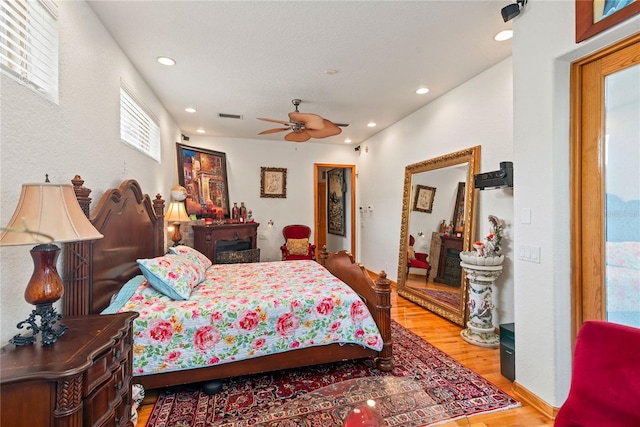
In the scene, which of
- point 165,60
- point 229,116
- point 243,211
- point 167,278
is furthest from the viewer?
point 243,211

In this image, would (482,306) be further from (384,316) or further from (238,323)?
(238,323)

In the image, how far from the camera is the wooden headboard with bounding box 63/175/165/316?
1.76 metres

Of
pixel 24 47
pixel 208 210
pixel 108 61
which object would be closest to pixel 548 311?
pixel 24 47

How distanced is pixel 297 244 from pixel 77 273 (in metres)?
4.19

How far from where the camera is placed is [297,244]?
582 cm

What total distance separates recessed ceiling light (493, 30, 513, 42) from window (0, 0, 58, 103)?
3311 mm

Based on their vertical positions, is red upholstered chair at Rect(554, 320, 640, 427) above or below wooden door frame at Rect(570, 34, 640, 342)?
below

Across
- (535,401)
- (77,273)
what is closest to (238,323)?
(77,273)

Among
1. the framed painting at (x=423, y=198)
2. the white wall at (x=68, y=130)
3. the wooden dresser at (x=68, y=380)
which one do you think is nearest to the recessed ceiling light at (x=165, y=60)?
the white wall at (x=68, y=130)

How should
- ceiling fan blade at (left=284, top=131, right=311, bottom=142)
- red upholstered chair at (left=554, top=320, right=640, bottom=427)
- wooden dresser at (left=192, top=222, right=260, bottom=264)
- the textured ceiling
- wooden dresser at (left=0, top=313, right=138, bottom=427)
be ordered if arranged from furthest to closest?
1. wooden dresser at (left=192, top=222, right=260, bottom=264)
2. ceiling fan blade at (left=284, top=131, right=311, bottom=142)
3. the textured ceiling
4. red upholstered chair at (left=554, top=320, right=640, bottom=427)
5. wooden dresser at (left=0, top=313, right=138, bottom=427)

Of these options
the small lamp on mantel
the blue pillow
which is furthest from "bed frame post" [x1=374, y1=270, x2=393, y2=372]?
the small lamp on mantel

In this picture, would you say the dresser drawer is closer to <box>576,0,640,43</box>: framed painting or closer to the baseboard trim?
the baseboard trim

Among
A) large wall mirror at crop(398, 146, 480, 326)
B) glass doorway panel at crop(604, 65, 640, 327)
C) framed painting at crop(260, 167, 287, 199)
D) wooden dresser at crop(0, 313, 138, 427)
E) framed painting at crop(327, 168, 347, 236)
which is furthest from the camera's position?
framed painting at crop(327, 168, 347, 236)

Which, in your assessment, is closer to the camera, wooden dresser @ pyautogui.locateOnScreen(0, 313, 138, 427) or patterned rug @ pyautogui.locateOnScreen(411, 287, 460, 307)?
wooden dresser @ pyautogui.locateOnScreen(0, 313, 138, 427)
